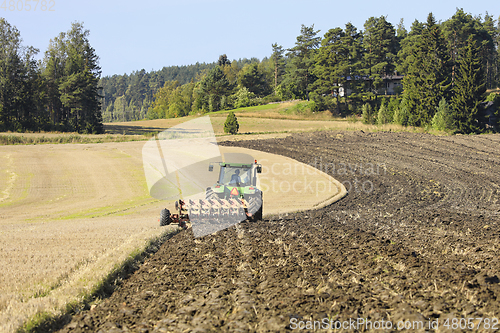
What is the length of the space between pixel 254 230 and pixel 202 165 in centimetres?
348

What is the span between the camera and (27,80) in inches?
2783

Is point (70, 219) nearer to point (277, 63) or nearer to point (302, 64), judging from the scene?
point (302, 64)

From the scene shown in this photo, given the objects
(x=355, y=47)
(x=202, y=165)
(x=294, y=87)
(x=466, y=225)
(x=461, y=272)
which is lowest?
(x=466, y=225)

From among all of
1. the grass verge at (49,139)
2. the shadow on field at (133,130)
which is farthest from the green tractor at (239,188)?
the shadow on field at (133,130)

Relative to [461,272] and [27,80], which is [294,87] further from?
[461,272]

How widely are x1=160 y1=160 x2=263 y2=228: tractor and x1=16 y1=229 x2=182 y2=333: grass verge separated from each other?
163cm

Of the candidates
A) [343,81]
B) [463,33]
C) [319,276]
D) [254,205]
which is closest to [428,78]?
[343,81]

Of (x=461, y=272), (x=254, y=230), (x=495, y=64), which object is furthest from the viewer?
(x=495, y=64)

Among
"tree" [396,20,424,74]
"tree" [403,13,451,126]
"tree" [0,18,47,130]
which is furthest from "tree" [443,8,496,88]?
"tree" [0,18,47,130]

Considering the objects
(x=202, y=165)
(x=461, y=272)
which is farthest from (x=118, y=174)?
(x=461, y=272)

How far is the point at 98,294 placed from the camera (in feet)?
24.8

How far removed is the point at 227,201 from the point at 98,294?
587 centimetres

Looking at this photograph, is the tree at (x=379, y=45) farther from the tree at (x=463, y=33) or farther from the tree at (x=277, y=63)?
the tree at (x=277, y=63)

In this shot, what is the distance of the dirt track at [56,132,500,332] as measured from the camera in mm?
5922
